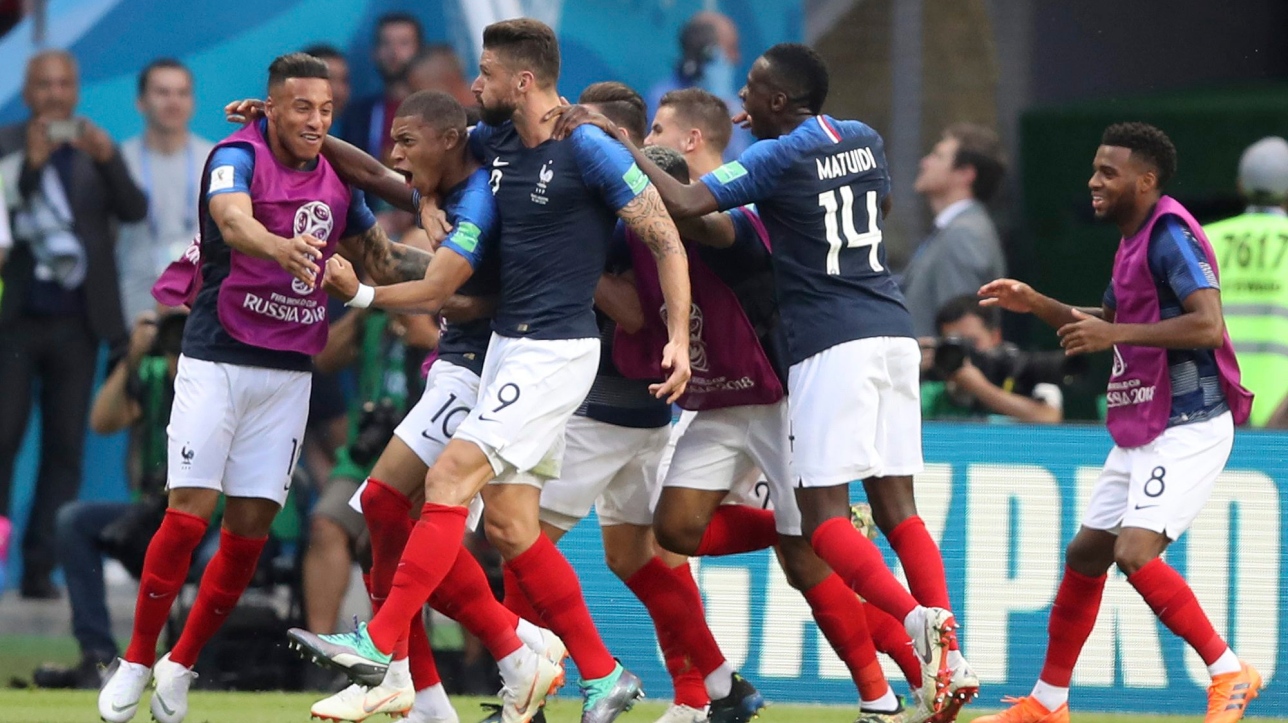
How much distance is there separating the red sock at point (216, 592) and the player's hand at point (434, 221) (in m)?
1.29

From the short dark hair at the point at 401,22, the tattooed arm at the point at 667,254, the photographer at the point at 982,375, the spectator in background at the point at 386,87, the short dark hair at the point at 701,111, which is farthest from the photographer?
the short dark hair at the point at 401,22

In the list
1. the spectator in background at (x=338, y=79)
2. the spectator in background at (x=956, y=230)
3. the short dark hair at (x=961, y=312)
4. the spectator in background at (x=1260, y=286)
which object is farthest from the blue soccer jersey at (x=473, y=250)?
the spectator in background at (x=338, y=79)

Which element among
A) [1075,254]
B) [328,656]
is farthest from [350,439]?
[1075,254]

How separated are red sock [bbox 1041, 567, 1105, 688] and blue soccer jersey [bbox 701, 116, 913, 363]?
1.23 metres

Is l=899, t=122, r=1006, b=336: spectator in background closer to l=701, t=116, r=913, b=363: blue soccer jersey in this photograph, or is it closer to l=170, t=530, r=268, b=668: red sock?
l=701, t=116, r=913, b=363: blue soccer jersey

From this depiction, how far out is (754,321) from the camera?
748cm

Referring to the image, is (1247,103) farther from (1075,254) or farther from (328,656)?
(328,656)

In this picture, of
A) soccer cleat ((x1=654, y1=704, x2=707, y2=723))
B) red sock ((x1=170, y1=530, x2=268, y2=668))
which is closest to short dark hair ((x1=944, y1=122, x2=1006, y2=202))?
soccer cleat ((x1=654, y1=704, x2=707, y2=723))

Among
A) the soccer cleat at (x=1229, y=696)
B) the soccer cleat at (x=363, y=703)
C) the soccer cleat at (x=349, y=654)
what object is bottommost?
the soccer cleat at (x=1229, y=696)

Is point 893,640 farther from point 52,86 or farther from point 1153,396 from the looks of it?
point 52,86

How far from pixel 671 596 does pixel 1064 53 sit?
7521 millimetres

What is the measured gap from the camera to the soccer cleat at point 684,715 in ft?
24.7

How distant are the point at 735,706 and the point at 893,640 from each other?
0.64 meters

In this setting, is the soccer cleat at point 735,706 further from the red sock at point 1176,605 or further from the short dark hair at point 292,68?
the short dark hair at point 292,68
